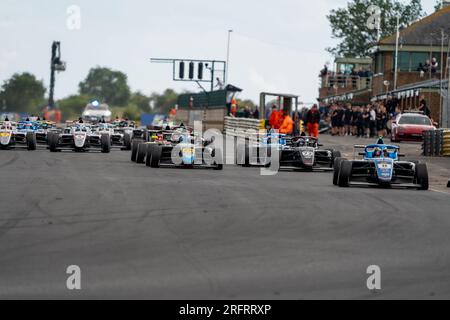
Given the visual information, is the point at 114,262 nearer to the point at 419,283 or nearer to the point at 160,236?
the point at 160,236

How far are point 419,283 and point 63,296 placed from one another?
2907 millimetres

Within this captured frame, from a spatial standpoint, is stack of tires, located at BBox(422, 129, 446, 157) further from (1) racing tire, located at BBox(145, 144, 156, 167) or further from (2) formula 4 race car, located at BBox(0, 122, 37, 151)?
(2) formula 4 race car, located at BBox(0, 122, 37, 151)

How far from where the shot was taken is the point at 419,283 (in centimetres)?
921

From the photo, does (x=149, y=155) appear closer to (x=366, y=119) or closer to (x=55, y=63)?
(x=366, y=119)

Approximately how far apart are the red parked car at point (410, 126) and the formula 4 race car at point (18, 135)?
14.9m

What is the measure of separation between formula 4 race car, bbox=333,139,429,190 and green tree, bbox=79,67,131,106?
114360 millimetres

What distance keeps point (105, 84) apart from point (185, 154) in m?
120

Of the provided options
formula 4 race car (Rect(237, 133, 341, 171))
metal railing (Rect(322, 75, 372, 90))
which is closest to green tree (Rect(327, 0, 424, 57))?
metal railing (Rect(322, 75, 372, 90))

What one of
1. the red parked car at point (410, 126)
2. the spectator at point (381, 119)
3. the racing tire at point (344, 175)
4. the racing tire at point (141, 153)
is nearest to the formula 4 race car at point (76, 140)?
the racing tire at point (141, 153)

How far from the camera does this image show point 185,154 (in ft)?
83.3

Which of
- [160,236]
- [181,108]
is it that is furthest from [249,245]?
[181,108]

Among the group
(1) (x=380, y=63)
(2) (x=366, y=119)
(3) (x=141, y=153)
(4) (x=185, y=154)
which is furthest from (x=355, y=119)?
(4) (x=185, y=154)

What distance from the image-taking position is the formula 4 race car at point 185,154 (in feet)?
83.1
